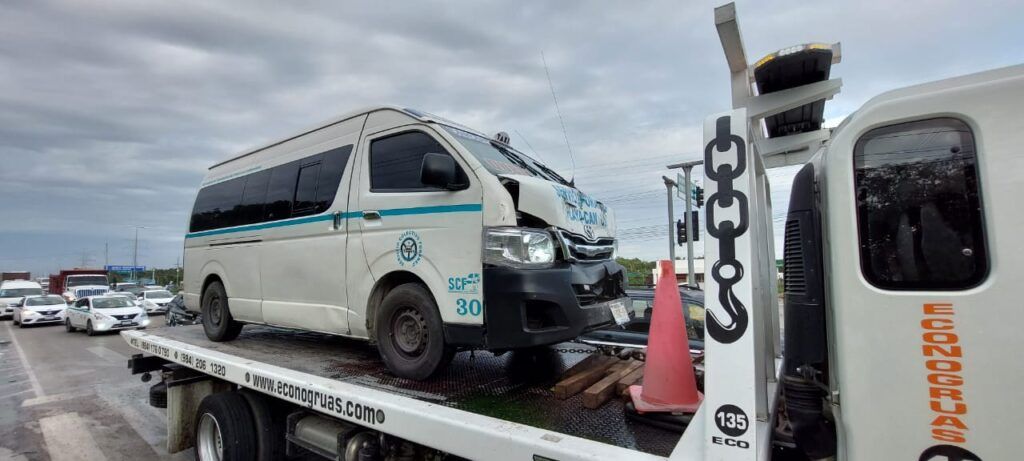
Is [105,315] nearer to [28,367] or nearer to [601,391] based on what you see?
[28,367]

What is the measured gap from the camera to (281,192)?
4613 mm

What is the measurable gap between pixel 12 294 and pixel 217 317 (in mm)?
31001

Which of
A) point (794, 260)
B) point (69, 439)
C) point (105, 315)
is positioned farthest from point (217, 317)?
point (105, 315)

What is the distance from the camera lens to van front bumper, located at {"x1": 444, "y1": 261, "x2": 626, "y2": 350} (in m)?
2.93

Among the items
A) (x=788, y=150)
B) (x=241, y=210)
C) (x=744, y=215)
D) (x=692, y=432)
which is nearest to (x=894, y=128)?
(x=744, y=215)

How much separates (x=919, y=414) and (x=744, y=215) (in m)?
0.79

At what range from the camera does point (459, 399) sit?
2814 millimetres

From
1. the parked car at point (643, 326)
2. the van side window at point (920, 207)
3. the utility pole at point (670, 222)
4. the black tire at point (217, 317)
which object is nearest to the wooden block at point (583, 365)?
the parked car at point (643, 326)

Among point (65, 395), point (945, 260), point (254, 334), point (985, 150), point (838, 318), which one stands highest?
point (985, 150)

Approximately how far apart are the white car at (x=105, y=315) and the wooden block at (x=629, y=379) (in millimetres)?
19701

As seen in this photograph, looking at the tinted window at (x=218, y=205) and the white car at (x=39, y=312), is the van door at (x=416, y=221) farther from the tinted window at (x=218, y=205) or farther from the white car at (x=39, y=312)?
the white car at (x=39, y=312)

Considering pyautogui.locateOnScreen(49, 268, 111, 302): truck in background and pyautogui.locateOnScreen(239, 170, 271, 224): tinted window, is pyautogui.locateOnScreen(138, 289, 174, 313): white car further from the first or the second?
pyautogui.locateOnScreen(239, 170, 271, 224): tinted window

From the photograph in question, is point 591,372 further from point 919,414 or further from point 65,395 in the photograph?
point 65,395

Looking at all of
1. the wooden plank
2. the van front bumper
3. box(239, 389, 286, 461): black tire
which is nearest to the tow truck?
the wooden plank
